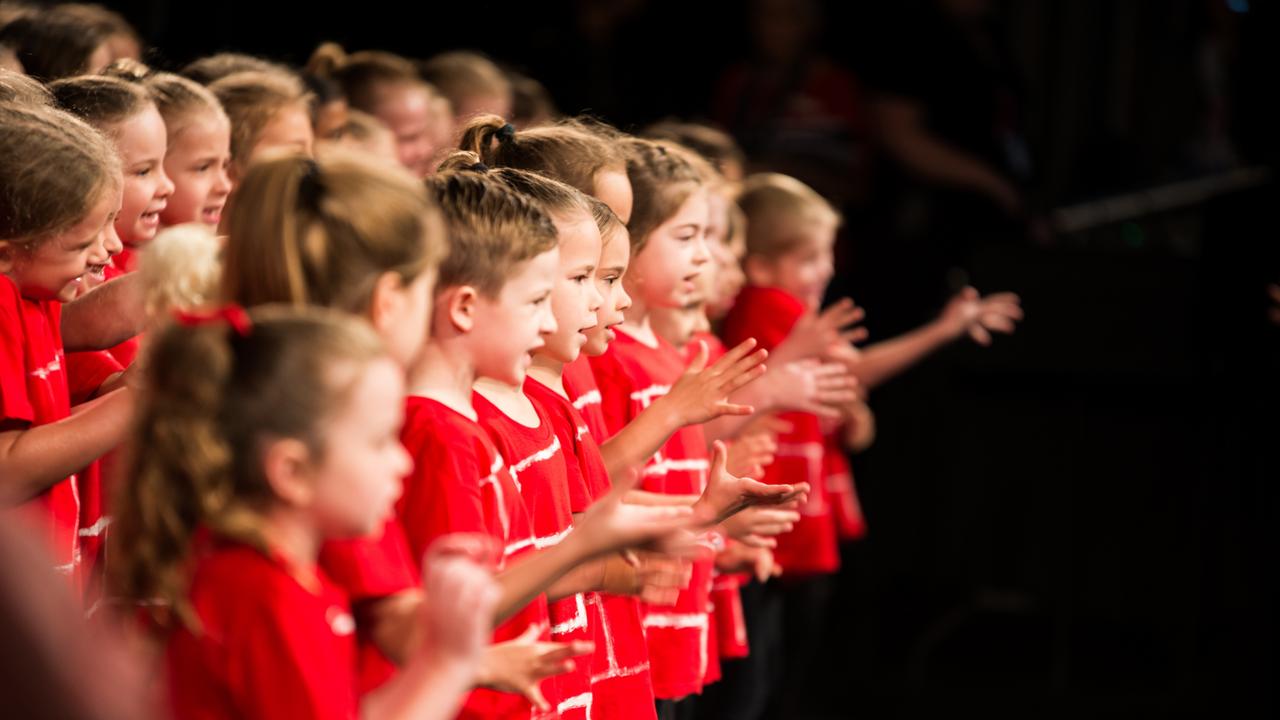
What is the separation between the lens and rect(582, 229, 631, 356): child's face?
2648 millimetres

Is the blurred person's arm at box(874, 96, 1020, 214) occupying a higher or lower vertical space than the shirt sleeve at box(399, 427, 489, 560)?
higher

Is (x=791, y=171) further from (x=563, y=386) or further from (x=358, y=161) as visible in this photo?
(x=358, y=161)

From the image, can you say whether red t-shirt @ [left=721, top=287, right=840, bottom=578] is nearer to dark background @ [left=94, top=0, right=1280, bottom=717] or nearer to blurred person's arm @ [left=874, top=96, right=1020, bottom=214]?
dark background @ [left=94, top=0, right=1280, bottom=717]

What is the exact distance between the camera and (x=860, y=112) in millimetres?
5676

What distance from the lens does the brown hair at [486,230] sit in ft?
7.11

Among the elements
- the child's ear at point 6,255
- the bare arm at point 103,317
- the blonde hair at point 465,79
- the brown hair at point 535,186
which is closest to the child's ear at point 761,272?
the blonde hair at point 465,79

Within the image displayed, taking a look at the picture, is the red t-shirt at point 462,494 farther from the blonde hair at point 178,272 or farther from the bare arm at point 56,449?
the bare arm at point 56,449

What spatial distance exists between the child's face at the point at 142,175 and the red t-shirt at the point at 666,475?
0.80 meters

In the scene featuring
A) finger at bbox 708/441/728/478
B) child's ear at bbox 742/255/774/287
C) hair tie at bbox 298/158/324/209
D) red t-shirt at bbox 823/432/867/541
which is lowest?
red t-shirt at bbox 823/432/867/541

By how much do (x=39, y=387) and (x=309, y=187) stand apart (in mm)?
713

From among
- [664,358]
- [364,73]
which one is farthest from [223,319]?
[364,73]

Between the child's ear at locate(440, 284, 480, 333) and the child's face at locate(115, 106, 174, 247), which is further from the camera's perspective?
the child's face at locate(115, 106, 174, 247)

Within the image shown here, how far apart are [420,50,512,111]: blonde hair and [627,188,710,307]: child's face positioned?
1456mm

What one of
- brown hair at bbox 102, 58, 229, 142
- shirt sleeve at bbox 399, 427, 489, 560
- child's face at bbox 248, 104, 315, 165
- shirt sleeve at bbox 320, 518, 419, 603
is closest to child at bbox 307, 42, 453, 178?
child's face at bbox 248, 104, 315, 165
